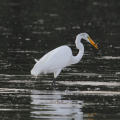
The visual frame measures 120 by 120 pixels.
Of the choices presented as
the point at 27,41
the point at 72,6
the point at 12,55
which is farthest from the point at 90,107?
the point at 72,6

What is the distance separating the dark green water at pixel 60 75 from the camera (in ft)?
37.0

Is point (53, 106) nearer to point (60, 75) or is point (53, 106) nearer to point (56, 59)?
point (56, 59)

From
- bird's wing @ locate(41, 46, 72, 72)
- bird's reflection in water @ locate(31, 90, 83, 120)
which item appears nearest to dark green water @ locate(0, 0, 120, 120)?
bird's reflection in water @ locate(31, 90, 83, 120)

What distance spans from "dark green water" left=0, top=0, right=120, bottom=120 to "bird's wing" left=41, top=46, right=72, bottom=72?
632mm

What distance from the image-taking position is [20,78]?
15.4 metres

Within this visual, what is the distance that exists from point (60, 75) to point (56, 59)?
1.66 m

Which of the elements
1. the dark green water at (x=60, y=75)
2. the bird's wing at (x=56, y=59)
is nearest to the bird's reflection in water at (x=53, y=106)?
the dark green water at (x=60, y=75)

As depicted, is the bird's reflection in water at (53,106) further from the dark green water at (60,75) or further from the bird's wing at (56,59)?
the bird's wing at (56,59)

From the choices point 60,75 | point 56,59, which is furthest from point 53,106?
point 60,75

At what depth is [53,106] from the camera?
11.8m

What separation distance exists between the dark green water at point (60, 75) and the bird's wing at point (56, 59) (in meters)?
0.63

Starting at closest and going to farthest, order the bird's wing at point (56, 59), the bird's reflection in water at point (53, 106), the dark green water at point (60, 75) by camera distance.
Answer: the bird's reflection in water at point (53, 106) → the dark green water at point (60, 75) → the bird's wing at point (56, 59)

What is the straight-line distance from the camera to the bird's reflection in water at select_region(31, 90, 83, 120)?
10.8m

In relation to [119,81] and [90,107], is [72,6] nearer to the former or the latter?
[119,81]
